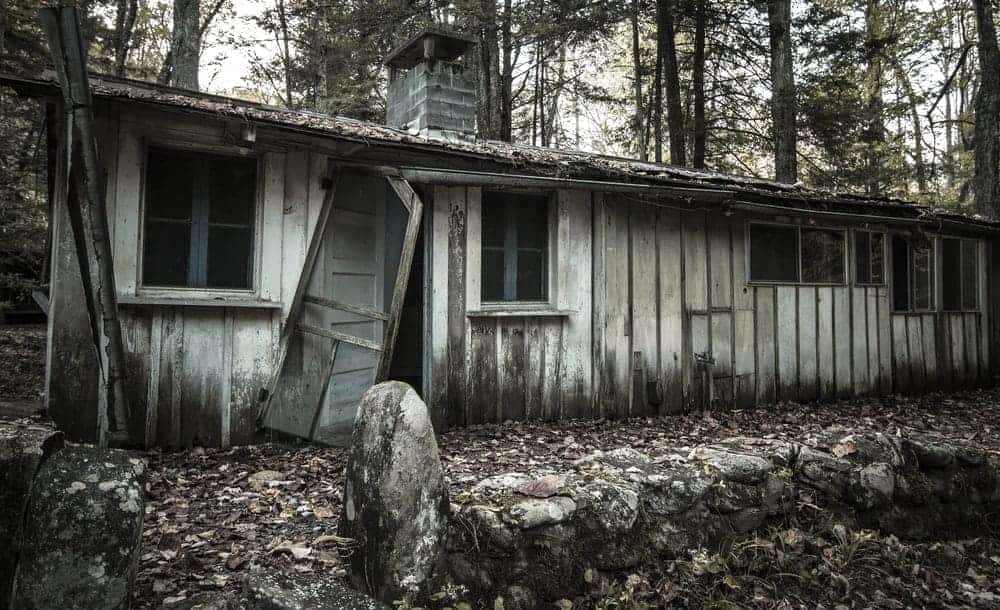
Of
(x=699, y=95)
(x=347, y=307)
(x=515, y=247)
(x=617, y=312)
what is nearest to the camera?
(x=347, y=307)

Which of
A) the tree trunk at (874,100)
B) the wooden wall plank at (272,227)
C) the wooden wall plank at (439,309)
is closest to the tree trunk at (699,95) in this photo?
the tree trunk at (874,100)

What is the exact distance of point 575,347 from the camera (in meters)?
6.97

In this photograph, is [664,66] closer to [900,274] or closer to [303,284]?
[900,274]

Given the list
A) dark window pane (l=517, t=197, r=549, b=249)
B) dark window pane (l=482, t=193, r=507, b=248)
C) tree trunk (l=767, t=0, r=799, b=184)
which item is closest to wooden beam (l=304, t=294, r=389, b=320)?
dark window pane (l=482, t=193, r=507, b=248)

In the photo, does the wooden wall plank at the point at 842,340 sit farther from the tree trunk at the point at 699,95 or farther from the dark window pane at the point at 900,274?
the tree trunk at the point at 699,95

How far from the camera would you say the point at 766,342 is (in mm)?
8273

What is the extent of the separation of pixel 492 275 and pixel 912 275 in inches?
298

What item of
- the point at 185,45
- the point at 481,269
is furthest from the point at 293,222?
the point at 185,45

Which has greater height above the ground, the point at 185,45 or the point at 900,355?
the point at 185,45

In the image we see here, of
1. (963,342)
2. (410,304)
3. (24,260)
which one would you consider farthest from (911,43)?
(24,260)

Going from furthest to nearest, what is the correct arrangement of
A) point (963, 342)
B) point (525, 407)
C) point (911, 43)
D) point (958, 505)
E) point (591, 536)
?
point (911, 43)
point (963, 342)
point (525, 407)
point (958, 505)
point (591, 536)

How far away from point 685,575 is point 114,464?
332cm

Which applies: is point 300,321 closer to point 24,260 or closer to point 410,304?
point 410,304

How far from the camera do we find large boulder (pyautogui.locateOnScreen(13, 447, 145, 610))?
7.76ft
